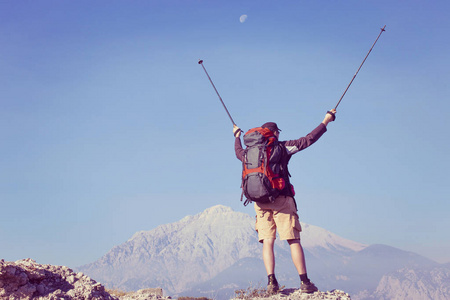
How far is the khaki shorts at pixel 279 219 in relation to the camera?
27.6 feet

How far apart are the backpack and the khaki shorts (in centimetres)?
22

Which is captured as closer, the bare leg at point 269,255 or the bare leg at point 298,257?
the bare leg at point 298,257

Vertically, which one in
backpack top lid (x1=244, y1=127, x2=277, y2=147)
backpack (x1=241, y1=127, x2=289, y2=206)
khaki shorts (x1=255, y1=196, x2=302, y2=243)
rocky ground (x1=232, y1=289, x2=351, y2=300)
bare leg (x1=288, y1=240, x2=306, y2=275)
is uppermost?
backpack top lid (x1=244, y1=127, x2=277, y2=147)

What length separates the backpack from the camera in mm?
8227

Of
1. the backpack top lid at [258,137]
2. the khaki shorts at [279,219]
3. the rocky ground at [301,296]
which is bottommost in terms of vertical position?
the rocky ground at [301,296]

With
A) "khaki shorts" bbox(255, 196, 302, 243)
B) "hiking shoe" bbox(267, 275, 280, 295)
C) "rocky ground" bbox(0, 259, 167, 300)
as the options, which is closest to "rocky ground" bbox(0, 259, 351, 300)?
"rocky ground" bbox(0, 259, 167, 300)

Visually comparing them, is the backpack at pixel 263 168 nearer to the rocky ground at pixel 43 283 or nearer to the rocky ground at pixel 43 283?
the rocky ground at pixel 43 283

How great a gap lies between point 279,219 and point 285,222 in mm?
136

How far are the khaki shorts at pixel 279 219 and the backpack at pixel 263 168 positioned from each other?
223 millimetres

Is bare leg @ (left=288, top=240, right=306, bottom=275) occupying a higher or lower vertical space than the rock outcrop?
lower

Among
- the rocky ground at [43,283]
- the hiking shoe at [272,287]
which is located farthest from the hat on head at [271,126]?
the rocky ground at [43,283]

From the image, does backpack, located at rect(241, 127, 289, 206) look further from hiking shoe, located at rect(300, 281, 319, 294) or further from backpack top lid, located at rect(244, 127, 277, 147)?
hiking shoe, located at rect(300, 281, 319, 294)

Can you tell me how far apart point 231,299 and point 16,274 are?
379 centimetres

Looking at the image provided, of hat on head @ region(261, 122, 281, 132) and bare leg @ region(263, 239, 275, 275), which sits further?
hat on head @ region(261, 122, 281, 132)
